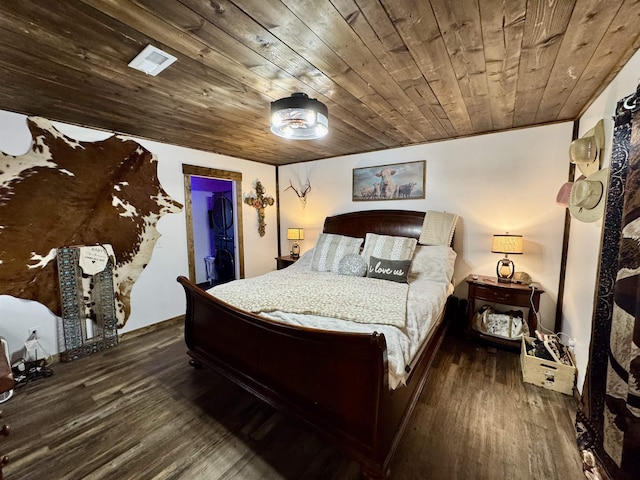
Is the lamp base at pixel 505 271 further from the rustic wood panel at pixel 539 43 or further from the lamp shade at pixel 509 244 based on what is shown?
the rustic wood panel at pixel 539 43

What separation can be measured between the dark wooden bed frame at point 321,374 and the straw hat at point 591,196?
4.79 ft

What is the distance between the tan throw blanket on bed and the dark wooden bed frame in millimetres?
228

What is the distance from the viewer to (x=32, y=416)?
1.88 m

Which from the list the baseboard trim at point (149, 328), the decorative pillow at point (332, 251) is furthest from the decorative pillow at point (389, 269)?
the baseboard trim at point (149, 328)

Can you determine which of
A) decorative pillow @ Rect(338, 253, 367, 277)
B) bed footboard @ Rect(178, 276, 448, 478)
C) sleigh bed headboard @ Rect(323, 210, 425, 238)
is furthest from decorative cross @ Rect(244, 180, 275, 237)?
bed footboard @ Rect(178, 276, 448, 478)

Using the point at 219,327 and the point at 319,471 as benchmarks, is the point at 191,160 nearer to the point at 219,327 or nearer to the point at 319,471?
the point at 219,327

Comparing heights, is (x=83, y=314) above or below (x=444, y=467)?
above

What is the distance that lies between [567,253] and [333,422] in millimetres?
2748

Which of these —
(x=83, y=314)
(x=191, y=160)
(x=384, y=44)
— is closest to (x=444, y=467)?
(x=384, y=44)

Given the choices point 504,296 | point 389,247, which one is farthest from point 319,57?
point 504,296

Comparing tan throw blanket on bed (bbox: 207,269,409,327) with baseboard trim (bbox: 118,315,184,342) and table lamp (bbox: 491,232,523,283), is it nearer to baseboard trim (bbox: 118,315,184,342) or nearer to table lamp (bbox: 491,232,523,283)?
table lamp (bbox: 491,232,523,283)

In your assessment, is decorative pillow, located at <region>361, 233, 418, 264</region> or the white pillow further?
decorative pillow, located at <region>361, 233, 418, 264</region>

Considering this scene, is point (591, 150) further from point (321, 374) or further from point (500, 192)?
point (321, 374)

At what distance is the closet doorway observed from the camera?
4258mm
